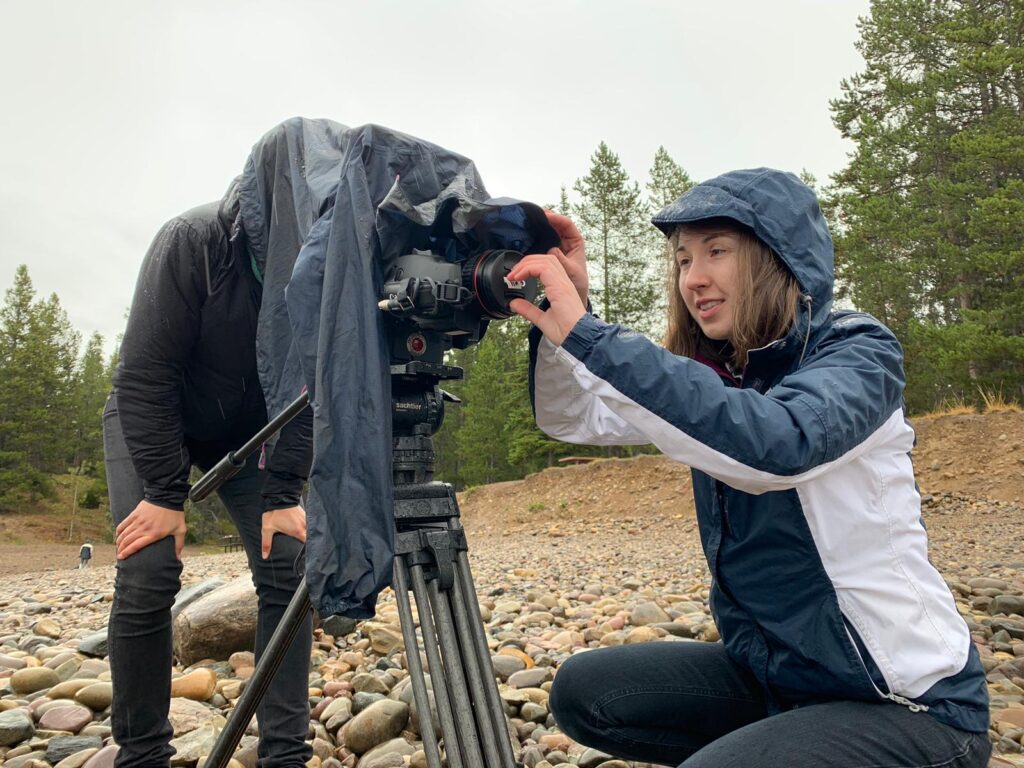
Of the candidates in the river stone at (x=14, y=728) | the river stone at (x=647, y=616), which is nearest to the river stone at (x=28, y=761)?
the river stone at (x=14, y=728)

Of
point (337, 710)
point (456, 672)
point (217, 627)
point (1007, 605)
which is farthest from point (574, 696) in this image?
point (1007, 605)

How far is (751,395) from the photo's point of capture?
1.58 metres

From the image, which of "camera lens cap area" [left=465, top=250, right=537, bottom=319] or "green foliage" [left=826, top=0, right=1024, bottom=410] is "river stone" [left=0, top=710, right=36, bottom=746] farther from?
"green foliage" [left=826, top=0, right=1024, bottom=410]

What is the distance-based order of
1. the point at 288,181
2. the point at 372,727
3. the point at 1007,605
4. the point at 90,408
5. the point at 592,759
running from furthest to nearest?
the point at 90,408 → the point at 1007,605 → the point at 372,727 → the point at 592,759 → the point at 288,181

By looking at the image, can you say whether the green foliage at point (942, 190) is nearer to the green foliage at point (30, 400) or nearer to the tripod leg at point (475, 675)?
the tripod leg at point (475, 675)

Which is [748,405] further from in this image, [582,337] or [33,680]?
[33,680]

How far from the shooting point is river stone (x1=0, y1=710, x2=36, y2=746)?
3.29 m

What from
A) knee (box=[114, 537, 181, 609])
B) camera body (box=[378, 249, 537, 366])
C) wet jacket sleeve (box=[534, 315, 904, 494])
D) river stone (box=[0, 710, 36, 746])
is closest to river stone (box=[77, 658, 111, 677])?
river stone (box=[0, 710, 36, 746])

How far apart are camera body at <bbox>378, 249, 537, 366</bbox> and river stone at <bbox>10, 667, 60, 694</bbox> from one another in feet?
11.7

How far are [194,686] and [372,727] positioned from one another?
1.22 metres

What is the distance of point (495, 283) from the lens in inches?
71.1

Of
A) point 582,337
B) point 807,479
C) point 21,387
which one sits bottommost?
point 807,479

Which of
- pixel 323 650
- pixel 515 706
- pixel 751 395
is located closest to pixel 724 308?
pixel 751 395

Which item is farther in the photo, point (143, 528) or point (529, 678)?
point (529, 678)
